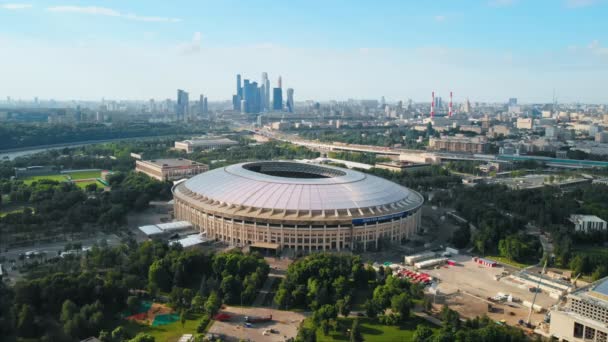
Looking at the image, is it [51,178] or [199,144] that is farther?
[199,144]

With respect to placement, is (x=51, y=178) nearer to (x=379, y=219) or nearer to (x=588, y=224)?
(x=379, y=219)

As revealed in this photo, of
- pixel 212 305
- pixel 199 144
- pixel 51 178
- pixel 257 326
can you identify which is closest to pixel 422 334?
pixel 257 326

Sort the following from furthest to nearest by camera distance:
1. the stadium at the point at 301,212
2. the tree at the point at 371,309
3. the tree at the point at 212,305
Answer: the stadium at the point at 301,212, the tree at the point at 371,309, the tree at the point at 212,305

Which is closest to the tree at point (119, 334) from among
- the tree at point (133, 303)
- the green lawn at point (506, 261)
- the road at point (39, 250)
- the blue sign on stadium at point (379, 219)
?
the tree at point (133, 303)

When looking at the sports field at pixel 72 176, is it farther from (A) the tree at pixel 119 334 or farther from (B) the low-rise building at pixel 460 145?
(B) the low-rise building at pixel 460 145

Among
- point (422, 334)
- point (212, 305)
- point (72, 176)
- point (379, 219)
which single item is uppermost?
Answer: point (379, 219)

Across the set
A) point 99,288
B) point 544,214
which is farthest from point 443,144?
point 99,288
